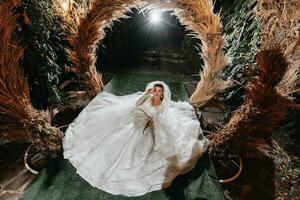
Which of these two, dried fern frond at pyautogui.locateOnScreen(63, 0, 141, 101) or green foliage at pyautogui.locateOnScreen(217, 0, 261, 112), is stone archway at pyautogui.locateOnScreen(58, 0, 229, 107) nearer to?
dried fern frond at pyautogui.locateOnScreen(63, 0, 141, 101)

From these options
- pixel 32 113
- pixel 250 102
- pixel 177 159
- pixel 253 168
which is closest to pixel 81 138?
pixel 32 113

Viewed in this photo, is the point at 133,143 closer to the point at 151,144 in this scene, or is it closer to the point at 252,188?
the point at 151,144

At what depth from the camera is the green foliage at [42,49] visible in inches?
190

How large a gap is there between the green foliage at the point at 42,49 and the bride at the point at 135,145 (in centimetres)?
132

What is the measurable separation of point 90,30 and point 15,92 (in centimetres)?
228

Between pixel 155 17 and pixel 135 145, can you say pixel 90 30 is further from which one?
pixel 155 17

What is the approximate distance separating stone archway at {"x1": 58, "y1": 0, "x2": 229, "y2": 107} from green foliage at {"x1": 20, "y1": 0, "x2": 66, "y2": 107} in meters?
0.53

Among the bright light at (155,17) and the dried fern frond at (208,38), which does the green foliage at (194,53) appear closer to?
the bright light at (155,17)

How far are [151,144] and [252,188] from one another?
186 centimetres

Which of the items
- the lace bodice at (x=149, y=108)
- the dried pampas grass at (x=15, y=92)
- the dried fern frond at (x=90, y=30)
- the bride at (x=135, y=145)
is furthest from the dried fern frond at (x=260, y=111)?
the dried fern frond at (x=90, y=30)

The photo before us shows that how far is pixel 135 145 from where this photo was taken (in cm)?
391

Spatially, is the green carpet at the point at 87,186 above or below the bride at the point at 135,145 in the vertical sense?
below

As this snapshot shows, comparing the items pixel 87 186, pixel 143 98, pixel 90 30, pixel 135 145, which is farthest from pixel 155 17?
pixel 87 186

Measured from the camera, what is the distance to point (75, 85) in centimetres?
724
